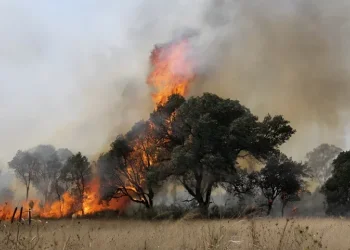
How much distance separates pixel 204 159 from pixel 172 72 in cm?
1503

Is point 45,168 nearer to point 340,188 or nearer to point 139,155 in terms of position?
point 139,155

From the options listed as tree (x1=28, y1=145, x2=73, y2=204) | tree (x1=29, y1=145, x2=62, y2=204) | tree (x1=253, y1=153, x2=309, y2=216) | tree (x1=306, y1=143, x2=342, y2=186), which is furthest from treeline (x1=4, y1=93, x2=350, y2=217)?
tree (x1=306, y1=143, x2=342, y2=186)

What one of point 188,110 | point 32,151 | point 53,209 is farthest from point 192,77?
point 32,151

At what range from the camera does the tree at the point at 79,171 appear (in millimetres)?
46206

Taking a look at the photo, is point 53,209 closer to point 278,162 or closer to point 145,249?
point 278,162

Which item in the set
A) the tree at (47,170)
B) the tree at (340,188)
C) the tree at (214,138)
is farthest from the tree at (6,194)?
the tree at (340,188)

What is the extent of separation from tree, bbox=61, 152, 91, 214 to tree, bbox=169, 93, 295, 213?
16.3 meters

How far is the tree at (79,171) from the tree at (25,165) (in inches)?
454

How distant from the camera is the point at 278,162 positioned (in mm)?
39656

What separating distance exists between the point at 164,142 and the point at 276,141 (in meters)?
11.8

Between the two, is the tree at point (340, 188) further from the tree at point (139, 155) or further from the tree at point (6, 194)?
the tree at point (6, 194)

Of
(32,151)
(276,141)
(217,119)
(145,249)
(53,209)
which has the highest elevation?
(32,151)

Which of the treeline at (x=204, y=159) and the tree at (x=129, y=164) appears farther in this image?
the tree at (x=129, y=164)

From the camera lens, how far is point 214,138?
32.9 meters
